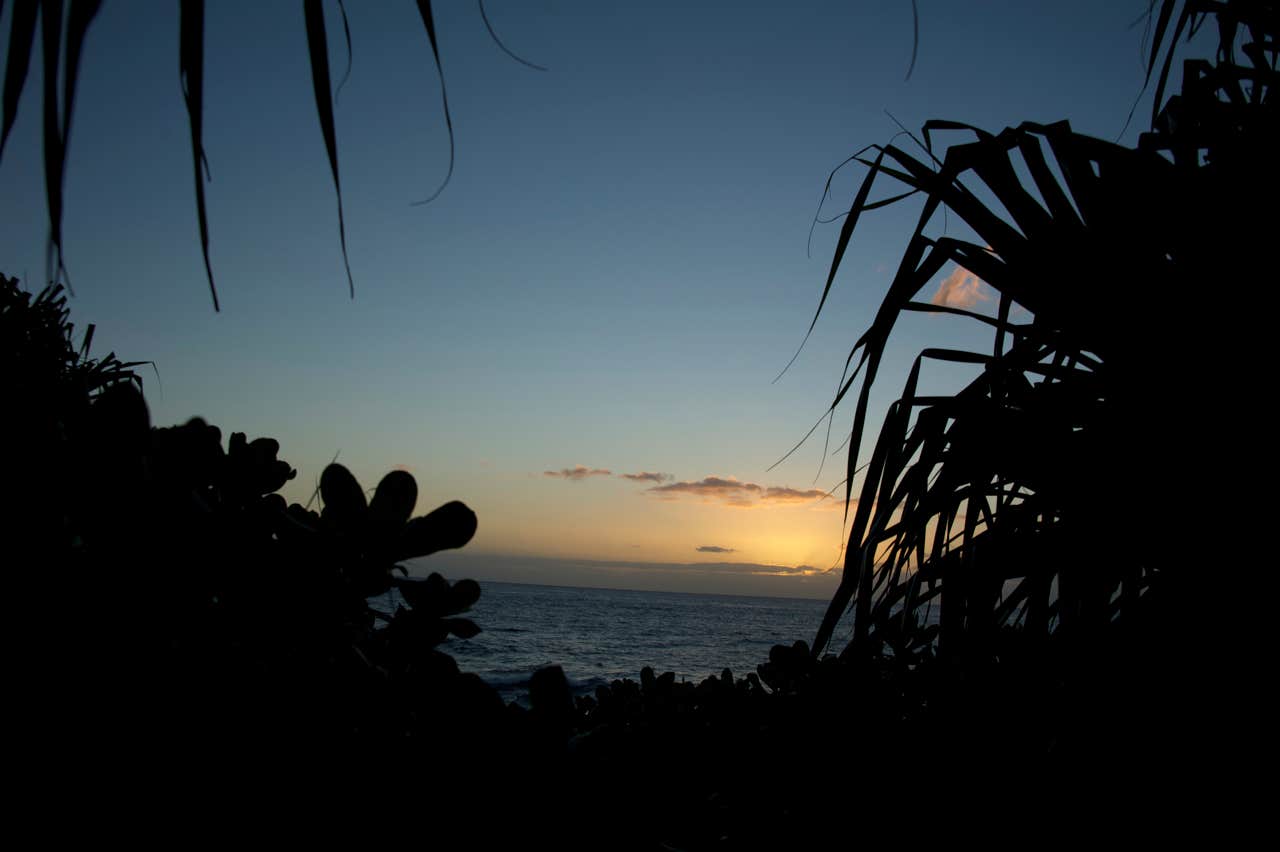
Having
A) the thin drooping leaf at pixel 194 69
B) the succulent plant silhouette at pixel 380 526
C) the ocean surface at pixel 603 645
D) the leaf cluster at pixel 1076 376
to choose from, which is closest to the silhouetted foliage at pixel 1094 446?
the leaf cluster at pixel 1076 376

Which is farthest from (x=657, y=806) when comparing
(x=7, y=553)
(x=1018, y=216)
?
(x=1018, y=216)

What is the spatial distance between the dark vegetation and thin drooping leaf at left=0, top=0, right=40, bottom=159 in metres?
0.25

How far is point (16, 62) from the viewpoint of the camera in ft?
1.59

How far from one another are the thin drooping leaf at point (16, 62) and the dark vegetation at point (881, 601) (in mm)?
248

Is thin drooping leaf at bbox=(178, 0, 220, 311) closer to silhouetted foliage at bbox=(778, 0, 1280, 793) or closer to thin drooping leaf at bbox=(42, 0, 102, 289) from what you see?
thin drooping leaf at bbox=(42, 0, 102, 289)

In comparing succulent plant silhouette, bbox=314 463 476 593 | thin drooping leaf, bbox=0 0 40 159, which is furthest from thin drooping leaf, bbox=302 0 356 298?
succulent plant silhouette, bbox=314 463 476 593

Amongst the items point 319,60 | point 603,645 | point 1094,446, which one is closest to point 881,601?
point 1094,446

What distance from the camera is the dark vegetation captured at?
632mm

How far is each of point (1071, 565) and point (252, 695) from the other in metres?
1.53

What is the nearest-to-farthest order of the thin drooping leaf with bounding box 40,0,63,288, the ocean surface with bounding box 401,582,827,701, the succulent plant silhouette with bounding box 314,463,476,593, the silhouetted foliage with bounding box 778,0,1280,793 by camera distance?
1. the thin drooping leaf with bounding box 40,0,63,288
2. the succulent plant silhouette with bounding box 314,463,476,593
3. the silhouetted foliage with bounding box 778,0,1280,793
4. the ocean surface with bounding box 401,582,827,701

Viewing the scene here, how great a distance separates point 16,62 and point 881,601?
1.86m

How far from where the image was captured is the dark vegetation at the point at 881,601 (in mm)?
632

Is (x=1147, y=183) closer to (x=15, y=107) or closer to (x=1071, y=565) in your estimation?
(x=1071, y=565)

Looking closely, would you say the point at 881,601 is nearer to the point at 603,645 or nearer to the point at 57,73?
the point at 57,73
